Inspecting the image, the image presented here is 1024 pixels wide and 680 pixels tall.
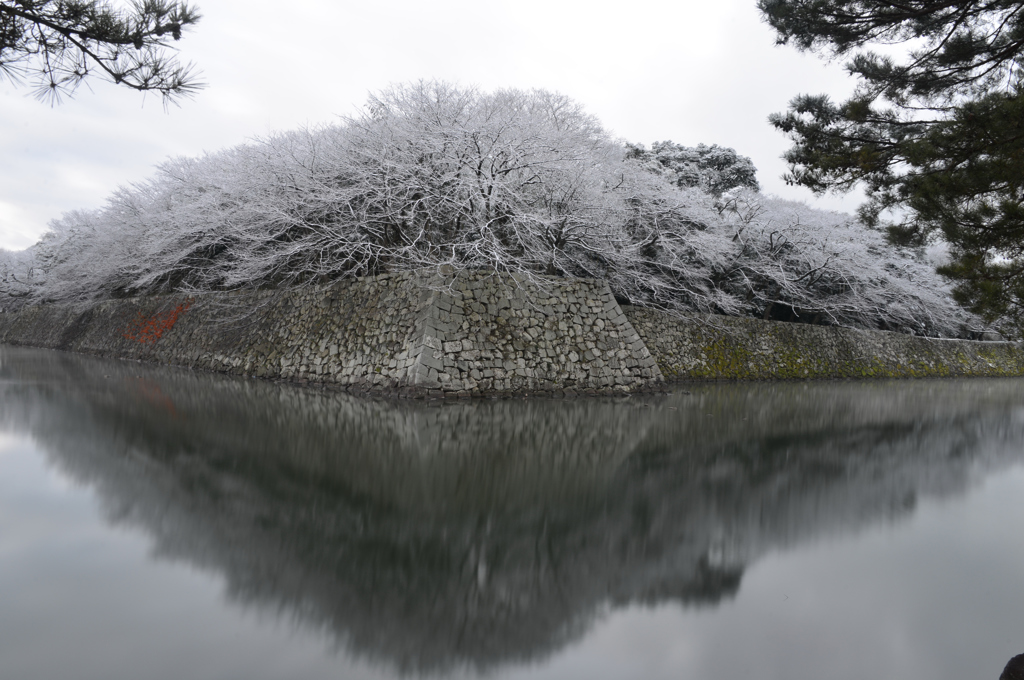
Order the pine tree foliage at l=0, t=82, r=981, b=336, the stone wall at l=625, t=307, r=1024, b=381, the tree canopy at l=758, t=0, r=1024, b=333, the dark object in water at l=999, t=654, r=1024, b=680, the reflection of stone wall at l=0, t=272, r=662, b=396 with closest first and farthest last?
the dark object in water at l=999, t=654, r=1024, b=680
the tree canopy at l=758, t=0, r=1024, b=333
the reflection of stone wall at l=0, t=272, r=662, b=396
the pine tree foliage at l=0, t=82, r=981, b=336
the stone wall at l=625, t=307, r=1024, b=381

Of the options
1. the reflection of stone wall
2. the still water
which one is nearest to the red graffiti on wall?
the reflection of stone wall

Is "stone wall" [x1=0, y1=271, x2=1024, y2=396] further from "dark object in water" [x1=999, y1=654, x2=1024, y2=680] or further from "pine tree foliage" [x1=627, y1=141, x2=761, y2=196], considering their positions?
"dark object in water" [x1=999, y1=654, x2=1024, y2=680]

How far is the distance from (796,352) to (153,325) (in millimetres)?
17270

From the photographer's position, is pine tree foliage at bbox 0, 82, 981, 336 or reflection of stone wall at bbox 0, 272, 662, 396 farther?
pine tree foliage at bbox 0, 82, 981, 336

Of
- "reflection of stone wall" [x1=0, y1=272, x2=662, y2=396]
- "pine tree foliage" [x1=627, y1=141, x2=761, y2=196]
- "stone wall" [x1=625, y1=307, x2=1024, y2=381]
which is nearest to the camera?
"reflection of stone wall" [x1=0, y1=272, x2=662, y2=396]

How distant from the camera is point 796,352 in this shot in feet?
55.5

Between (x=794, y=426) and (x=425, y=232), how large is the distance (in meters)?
6.34

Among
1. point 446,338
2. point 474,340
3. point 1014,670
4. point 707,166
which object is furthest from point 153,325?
point 1014,670

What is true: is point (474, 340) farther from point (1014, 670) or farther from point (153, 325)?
point (153, 325)

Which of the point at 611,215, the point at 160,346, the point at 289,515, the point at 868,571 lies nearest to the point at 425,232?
the point at 611,215

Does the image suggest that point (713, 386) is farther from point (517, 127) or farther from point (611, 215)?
point (517, 127)

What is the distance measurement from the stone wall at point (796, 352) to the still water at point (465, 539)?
6.99m

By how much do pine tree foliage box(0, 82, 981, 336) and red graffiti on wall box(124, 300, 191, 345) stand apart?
0.98m

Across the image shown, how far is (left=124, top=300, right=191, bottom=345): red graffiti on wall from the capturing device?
1737 centimetres
